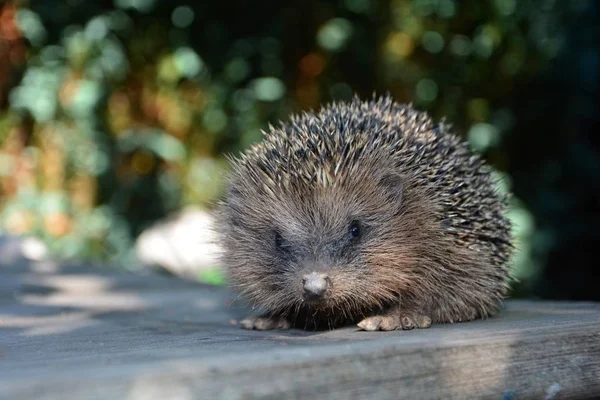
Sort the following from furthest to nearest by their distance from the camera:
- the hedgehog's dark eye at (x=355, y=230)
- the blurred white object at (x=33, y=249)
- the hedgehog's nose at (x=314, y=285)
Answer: the blurred white object at (x=33, y=249)
the hedgehog's dark eye at (x=355, y=230)
the hedgehog's nose at (x=314, y=285)

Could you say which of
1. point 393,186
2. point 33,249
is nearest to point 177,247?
point 33,249

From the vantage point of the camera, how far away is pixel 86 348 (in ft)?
6.74

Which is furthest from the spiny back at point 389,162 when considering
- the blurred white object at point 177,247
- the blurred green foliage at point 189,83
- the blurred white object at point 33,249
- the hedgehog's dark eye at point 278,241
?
the blurred white object at point 177,247

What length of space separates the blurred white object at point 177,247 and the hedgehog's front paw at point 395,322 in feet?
14.0

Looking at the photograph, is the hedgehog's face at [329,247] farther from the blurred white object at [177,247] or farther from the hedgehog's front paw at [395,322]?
the blurred white object at [177,247]

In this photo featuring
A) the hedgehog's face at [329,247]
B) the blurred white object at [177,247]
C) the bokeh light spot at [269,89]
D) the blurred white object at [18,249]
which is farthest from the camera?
the blurred white object at [177,247]

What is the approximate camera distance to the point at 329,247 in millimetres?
2490

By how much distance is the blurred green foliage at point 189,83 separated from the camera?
599 centimetres

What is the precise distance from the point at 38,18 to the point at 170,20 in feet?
3.34

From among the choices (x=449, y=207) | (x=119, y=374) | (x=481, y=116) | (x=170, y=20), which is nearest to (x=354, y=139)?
(x=449, y=207)

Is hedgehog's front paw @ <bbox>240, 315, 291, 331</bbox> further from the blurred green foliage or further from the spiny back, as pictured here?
the blurred green foliage

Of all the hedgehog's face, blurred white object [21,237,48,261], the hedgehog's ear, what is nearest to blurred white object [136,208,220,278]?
blurred white object [21,237,48,261]

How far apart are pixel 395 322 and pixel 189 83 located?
486 centimetres

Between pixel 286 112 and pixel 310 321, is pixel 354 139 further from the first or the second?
pixel 286 112
